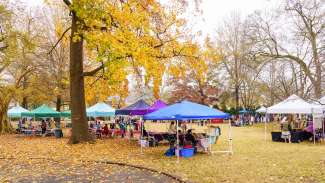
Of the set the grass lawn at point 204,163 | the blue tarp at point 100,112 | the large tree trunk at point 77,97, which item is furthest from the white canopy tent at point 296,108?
the blue tarp at point 100,112

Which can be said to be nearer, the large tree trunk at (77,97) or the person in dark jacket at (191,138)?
the person in dark jacket at (191,138)

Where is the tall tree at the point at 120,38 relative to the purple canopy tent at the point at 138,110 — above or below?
above

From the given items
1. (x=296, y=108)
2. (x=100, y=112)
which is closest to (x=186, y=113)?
(x=296, y=108)

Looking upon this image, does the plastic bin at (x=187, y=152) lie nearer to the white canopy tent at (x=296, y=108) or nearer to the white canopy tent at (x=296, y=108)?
the white canopy tent at (x=296, y=108)

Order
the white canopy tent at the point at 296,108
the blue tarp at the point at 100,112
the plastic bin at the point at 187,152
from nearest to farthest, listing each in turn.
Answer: the plastic bin at the point at 187,152 < the white canopy tent at the point at 296,108 < the blue tarp at the point at 100,112

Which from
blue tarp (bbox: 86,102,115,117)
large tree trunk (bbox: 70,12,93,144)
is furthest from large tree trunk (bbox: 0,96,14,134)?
large tree trunk (bbox: 70,12,93,144)

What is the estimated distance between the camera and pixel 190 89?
66.1 metres

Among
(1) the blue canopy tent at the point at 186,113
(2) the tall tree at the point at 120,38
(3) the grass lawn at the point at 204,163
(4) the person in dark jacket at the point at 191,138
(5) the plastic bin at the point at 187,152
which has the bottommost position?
(3) the grass lawn at the point at 204,163

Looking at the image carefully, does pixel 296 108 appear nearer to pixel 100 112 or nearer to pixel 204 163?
pixel 204 163

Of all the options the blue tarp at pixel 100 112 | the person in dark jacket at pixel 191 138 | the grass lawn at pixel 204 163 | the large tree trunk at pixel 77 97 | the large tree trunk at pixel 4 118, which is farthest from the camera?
the large tree trunk at pixel 4 118

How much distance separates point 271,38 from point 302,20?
359cm

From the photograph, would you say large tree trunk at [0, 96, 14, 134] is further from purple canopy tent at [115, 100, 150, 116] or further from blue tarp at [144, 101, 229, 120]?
blue tarp at [144, 101, 229, 120]

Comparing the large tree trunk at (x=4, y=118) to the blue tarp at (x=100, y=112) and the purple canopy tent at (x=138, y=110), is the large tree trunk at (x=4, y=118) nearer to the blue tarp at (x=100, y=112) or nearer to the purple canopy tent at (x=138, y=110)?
the blue tarp at (x=100, y=112)

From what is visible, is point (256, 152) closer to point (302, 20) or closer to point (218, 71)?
point (302, 20)
